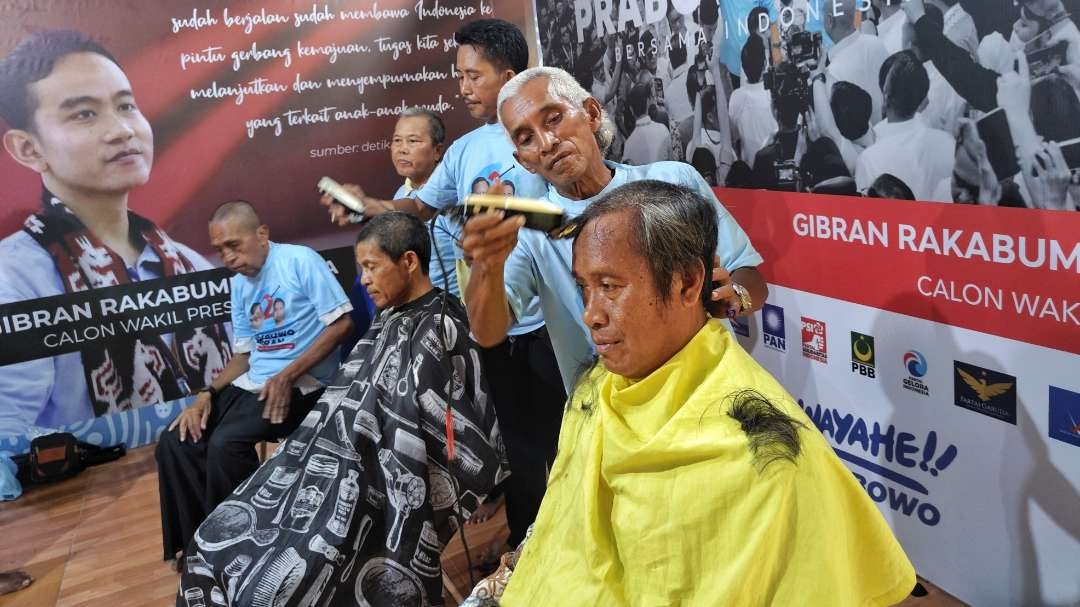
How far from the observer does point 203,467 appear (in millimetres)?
3090

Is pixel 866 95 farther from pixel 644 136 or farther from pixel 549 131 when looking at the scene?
pixel 644 136

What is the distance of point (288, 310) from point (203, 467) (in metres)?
0.67

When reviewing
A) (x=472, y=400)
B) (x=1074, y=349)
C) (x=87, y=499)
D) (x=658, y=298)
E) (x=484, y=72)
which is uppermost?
(x=484, y=72)

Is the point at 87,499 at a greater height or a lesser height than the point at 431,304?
lesser

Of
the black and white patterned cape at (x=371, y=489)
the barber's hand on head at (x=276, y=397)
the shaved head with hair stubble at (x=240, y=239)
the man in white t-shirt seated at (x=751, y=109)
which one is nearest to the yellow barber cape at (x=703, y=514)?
the black and white patterned cape at (x=371, y=489)

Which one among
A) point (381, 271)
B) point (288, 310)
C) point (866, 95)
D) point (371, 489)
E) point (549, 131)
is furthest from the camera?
point (288, 310)

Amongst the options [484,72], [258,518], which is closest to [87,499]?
[258,518]

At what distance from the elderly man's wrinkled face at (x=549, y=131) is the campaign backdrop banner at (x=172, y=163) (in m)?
2.76

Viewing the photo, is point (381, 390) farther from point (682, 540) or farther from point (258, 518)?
point (682, 540)

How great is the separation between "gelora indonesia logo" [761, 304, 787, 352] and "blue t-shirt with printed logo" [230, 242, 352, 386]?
1.61m

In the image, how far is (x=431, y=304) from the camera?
8.89ft

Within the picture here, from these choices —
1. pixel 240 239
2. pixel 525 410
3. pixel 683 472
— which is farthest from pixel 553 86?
pixel 240 239

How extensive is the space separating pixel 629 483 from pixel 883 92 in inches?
59.3

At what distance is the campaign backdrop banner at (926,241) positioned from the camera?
196 cm
